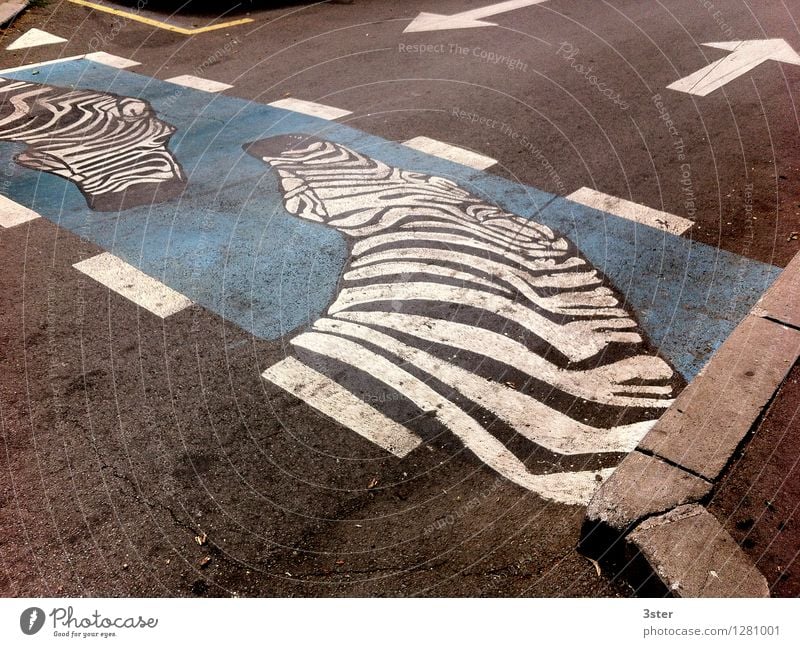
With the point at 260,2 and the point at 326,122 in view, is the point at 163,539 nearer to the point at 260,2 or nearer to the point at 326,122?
the point at 326,122

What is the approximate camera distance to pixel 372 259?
536 cm

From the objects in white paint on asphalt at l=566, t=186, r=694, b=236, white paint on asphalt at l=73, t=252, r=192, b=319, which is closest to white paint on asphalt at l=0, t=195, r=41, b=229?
white paint on asphalt at l=73, t=252, r=192, b=319

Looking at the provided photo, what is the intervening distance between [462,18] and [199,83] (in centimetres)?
428

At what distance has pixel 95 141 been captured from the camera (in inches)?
288

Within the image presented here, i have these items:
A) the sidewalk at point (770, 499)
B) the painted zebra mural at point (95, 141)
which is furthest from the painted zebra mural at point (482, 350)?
the painted zebra mural at point (95, 141)

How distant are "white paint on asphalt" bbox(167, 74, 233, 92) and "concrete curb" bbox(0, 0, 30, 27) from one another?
3.66m

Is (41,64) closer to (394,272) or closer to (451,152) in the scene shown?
(451,152)

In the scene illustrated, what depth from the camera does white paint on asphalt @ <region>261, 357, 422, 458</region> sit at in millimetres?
3814

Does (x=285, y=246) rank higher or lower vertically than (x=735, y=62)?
lower

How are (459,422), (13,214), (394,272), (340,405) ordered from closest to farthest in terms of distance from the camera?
(459,422) → (340,405) → (394,272) → (13,214)

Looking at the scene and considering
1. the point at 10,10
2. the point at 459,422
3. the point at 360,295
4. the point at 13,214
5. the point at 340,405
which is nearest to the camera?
the point at 459,422

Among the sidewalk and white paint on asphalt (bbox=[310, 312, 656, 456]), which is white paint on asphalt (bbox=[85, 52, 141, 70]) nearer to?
white paint on asphalt (bbox=[310, 312, 656, 456])

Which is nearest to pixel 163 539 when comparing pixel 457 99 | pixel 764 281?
pixel 764 281

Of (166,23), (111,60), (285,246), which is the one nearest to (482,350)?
(285,246)
